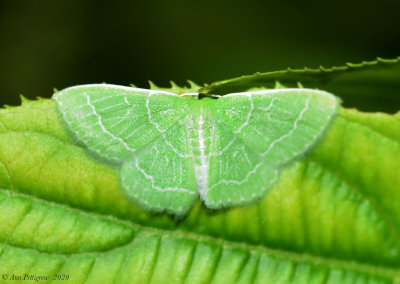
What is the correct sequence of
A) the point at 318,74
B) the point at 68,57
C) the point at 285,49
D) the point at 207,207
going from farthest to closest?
the point at 68,57, the point at 285,49, the point at 207,207, the point at 318,74

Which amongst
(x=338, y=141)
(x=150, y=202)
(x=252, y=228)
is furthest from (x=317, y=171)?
(x=150, y=202)

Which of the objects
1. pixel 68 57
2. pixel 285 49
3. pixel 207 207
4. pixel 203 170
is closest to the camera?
pixel 207 207

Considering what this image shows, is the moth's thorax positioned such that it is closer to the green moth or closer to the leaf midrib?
the green moth

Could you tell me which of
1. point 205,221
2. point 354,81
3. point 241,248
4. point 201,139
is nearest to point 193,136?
point 201,139

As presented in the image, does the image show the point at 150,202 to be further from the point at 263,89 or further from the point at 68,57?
the point at 68,57

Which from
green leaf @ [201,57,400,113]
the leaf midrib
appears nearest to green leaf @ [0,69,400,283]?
the leaf midrib
